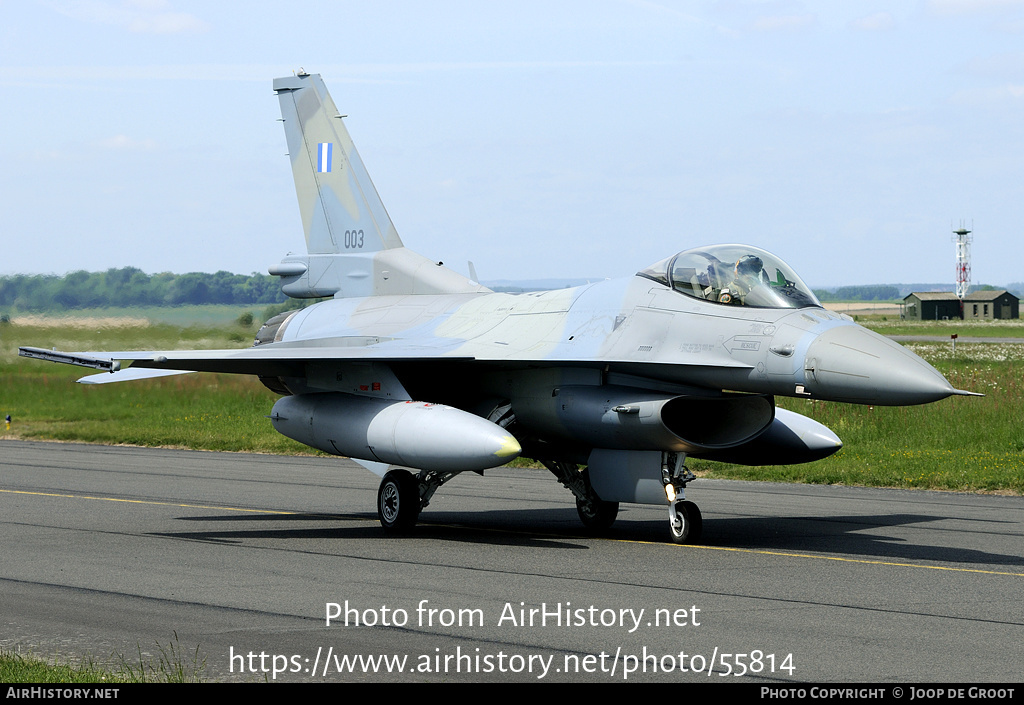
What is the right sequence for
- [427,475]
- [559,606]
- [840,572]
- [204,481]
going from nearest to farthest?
[559,606], [840,572], [427,475], [204,481]

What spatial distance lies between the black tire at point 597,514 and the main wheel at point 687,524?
1.59 m

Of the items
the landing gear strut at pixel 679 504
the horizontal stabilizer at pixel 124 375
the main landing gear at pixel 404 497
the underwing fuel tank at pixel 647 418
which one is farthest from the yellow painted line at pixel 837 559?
the horizontal stabilizer at pixel 124 375

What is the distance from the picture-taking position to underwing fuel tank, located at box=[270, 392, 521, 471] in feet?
39.2

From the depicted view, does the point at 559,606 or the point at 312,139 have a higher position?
the point at 312,139

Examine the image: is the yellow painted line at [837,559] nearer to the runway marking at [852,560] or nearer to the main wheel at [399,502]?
the runway marking at [852,560]

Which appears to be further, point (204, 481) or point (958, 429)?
point (958, 429)

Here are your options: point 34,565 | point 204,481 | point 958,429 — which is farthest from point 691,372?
point 958,429

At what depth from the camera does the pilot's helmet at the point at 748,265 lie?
11938 millimetres

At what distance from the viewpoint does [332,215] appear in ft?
58.1

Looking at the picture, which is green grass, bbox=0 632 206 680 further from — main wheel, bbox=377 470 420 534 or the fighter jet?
main wheel, bbox=377 470 420 534

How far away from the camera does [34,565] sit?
11.1 meters

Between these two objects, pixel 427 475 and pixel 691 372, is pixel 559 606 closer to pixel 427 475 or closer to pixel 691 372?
pixel 691 372

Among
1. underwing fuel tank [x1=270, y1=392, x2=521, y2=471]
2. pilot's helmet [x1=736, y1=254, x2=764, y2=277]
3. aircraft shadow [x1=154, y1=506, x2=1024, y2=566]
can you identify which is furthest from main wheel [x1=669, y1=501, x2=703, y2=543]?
pilot's helmet [x1=736, y1=254, x2=764, y2=277]

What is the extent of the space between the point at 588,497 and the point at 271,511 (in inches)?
172
